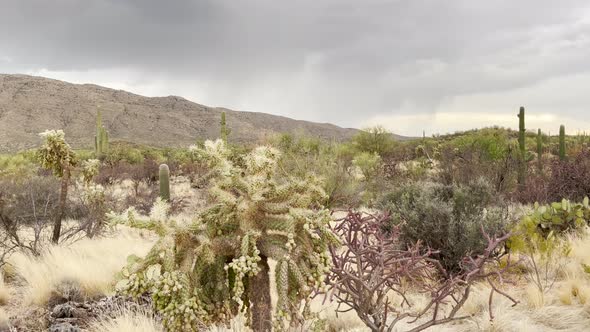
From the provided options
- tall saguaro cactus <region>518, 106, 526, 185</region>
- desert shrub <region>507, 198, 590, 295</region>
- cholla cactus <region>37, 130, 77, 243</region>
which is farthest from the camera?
tall saguaro cactus <region>518, 106, 526, 185</region>

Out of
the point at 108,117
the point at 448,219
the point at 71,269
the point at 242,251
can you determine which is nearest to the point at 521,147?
the point at 448,219

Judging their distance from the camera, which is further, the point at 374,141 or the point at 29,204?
the point at 374,141

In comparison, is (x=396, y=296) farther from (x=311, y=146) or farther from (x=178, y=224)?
(x=311, y=146)

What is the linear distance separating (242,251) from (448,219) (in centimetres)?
564

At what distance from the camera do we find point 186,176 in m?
28.9

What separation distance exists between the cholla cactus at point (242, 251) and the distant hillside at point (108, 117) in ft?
210

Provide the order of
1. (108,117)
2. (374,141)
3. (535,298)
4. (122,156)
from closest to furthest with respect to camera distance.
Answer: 1. (535,298)
2. (122,156)
3. (374,141)
4. (108,117)

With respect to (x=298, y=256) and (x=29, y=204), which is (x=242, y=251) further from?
(x=29, y=204)

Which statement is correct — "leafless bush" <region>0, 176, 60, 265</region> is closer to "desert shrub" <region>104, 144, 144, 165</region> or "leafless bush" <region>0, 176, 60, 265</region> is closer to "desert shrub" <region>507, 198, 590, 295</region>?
"desert shrub" <region>507, 198, 590, 295</region>

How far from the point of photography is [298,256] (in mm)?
3121

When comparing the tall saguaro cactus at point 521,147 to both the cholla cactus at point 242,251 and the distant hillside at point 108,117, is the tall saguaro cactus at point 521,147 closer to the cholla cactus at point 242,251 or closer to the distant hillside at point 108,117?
the cholla cactus at point 242,251

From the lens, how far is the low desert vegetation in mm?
3131

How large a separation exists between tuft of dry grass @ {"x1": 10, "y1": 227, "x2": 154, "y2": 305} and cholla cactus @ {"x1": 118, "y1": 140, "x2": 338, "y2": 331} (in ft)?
13.5

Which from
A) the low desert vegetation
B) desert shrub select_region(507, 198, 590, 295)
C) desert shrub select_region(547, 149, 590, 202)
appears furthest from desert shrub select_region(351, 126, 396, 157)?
desert shrub select_region(507, 198, 590, 295)
